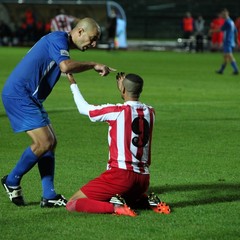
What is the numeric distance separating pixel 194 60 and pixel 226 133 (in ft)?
90.9

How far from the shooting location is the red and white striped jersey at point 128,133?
902cm

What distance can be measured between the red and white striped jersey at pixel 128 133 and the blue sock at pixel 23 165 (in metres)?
0.75

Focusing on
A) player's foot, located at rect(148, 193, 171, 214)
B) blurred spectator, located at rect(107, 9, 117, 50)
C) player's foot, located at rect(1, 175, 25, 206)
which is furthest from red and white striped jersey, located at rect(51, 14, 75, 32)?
player's foot, located at rect(148, 193, 171, 214)

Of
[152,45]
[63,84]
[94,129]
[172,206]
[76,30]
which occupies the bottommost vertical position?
[152,45]

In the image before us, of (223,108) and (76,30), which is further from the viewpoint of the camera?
(223,108)

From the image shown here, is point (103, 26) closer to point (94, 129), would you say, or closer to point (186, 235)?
point (94, 129)

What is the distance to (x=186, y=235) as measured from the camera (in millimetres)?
8062

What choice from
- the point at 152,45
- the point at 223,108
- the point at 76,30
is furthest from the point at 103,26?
the point at 76,30

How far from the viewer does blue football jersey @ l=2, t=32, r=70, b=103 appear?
30.6 ft

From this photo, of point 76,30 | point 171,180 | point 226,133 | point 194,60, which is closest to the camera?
point 76,30

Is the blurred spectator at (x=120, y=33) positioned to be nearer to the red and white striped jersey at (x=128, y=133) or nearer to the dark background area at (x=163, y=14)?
the dark background area at (x=163, y=14)

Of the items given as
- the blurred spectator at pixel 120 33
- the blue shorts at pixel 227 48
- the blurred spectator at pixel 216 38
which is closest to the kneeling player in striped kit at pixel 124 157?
the blue shorts at pixel 227 48

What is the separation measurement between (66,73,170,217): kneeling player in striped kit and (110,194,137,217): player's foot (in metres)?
0.01

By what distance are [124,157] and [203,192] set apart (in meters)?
1.66
